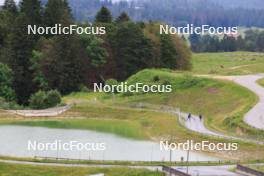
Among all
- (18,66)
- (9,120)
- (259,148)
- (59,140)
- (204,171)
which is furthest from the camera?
(18,66)

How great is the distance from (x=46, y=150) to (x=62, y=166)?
8983 millimetres

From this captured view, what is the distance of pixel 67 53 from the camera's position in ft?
332

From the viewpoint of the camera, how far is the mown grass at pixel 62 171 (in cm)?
4697

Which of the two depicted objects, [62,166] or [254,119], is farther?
[254,119]

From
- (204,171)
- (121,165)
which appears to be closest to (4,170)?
(121,165)

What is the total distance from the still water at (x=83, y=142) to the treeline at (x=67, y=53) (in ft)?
93.4

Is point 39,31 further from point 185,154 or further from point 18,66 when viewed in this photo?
point 185,154

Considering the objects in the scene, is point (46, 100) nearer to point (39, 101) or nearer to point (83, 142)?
point (39, 101)

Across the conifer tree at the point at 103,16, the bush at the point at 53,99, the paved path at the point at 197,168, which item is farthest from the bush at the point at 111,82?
the paved path at the point at 197,168

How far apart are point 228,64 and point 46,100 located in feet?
165

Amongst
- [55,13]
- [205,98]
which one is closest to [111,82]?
[55,13]

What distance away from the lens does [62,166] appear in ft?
162

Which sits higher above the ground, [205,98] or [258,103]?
[205,98]

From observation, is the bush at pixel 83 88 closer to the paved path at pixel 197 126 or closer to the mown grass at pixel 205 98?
the mown grass at pixel 205 98
